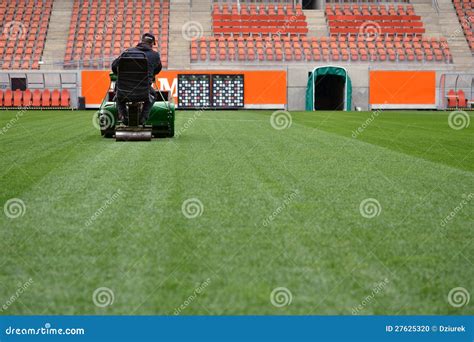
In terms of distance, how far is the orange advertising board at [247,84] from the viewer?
127ft

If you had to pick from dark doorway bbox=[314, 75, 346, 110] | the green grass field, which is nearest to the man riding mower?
the green grass field

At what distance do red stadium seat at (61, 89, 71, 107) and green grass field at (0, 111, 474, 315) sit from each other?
1166 inches

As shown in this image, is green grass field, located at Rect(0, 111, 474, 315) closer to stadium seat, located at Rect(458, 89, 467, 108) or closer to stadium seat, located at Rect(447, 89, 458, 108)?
stadium seat, located at Rect(447, 89, 458, 108)

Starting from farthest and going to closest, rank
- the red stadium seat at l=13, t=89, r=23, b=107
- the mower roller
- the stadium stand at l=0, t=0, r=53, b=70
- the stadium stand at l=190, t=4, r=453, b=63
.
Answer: the stadium stand at l=0, t=0, r=53, b=70
the stadium stand at l=190, t=4, r=453, b=63
the red stadium seat at l=13, t=89, r=23, b=107
the mower roller

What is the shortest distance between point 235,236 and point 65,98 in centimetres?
3520

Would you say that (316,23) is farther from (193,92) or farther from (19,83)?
(19,83)

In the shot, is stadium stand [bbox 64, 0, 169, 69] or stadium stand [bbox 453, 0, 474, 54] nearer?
stadium stand [bbox 64, 0, 169, 69]

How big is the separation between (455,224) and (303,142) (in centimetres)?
824

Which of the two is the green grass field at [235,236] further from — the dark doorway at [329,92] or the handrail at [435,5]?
the handrail at [435,5]

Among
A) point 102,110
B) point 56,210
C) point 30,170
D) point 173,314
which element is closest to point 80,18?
point 102,110

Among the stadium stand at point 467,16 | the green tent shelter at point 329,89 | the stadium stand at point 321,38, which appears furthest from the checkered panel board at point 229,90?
the stadium stand at point 467,16

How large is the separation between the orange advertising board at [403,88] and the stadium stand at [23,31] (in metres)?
18.8

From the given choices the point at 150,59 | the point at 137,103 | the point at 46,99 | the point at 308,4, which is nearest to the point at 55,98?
the point at 46,99

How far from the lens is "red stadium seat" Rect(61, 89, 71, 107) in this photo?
38.3 meters
